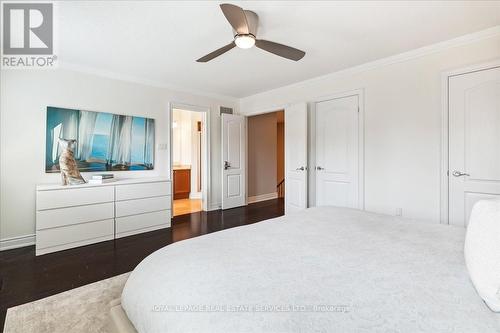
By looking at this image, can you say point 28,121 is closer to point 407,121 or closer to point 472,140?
point 407,121

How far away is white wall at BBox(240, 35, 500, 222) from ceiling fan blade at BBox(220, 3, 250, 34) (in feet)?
7.19

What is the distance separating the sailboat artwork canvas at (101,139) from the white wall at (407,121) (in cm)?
339

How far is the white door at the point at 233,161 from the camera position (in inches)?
202

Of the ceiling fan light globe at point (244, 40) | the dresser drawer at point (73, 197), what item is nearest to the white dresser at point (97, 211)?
the dresser drawer at point (73, 197)

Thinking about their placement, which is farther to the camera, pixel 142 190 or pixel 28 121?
pixel 142 190

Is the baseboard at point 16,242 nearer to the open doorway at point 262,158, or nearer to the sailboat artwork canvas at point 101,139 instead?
the sailboat artwork canvas at point 101,139

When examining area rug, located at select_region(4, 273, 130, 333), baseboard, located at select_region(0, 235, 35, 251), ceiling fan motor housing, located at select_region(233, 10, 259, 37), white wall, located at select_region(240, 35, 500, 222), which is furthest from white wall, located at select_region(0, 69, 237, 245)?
white wall, located at select_region(240, 35, 500, 222)

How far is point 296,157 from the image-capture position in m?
4.24

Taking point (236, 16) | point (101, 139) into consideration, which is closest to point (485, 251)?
point (236, 16)

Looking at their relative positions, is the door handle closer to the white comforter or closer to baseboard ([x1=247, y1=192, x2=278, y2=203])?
the white comforter

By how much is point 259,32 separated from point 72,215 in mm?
3110

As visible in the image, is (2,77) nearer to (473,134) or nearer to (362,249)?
(362,249)

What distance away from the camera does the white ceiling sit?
2.12m

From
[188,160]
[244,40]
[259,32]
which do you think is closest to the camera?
[244,40]
